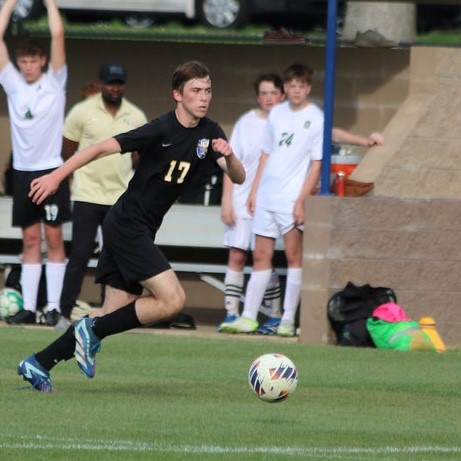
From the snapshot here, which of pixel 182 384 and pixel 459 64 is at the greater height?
pixel 459 64

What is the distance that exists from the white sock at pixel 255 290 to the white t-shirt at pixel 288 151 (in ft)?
1.94

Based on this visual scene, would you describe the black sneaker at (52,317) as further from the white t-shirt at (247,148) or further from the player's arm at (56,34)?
the player's arm at (56,34)

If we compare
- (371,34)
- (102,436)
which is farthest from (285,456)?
(371,34)

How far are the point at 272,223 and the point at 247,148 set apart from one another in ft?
2.67

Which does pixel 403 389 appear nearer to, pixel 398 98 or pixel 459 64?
pixel 459 64

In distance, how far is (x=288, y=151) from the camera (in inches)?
506

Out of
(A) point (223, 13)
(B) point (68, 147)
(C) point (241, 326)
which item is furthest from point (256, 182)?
(A) point (223, 13)

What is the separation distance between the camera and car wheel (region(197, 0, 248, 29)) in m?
24.5

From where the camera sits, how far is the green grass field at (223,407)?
280 inches

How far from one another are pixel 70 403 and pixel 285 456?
1922 millimetres

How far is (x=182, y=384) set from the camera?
973 centimetres

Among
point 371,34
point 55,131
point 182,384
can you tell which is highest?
point 371,34

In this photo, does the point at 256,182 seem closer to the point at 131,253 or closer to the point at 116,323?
the point at 131,253

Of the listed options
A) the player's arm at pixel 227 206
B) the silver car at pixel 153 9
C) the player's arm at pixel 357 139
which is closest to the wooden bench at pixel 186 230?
the player's arm at pixel 227 206
